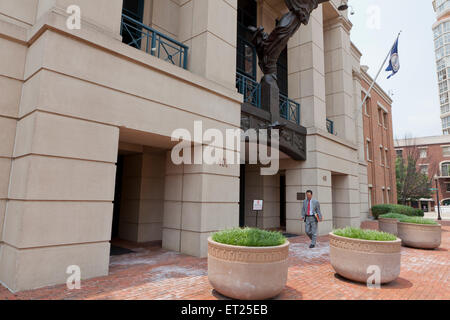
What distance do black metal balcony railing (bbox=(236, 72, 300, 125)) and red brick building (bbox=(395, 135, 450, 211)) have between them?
46367 millimetres

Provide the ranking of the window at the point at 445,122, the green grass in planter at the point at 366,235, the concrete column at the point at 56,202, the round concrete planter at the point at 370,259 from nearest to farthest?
1. the concrete column at the point at 56,202
2. the round concrete planter at the point at 370,259
3. the green grass in planter at the point at 366,235
4. the window at the point at 445,122

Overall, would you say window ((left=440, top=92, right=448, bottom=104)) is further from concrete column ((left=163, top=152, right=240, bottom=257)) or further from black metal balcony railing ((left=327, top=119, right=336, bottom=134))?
concrete column ((left=163, top=152, right=240, bottom=257))

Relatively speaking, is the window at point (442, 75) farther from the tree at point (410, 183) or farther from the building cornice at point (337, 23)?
the building cornice at point (337, 23)

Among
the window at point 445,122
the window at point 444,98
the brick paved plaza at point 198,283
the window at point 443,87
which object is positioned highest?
the window at point 443,87

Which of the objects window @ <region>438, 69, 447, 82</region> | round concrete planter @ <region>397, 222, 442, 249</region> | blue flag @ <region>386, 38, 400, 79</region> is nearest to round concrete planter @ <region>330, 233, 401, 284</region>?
round concrete planter @ <region>397, 222, 442, 249</region>

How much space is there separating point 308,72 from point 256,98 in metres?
4.24

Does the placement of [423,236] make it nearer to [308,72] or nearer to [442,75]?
[308,72]

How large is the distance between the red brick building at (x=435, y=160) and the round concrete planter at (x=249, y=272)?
56.3 meters

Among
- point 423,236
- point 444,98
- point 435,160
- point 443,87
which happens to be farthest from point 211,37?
point 443,87

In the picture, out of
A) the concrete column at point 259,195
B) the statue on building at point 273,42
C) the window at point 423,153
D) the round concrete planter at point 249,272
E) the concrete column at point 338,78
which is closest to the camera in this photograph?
the round concrete planter at point 249,272

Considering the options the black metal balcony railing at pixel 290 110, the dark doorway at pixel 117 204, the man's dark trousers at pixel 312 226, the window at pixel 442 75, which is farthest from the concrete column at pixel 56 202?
the window at pixel 442 75

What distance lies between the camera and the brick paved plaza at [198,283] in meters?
4.94

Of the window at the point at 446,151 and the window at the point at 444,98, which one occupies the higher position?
the window at the point at 444,98

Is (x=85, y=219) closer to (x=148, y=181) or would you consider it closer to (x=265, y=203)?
(x=148, y=181)
